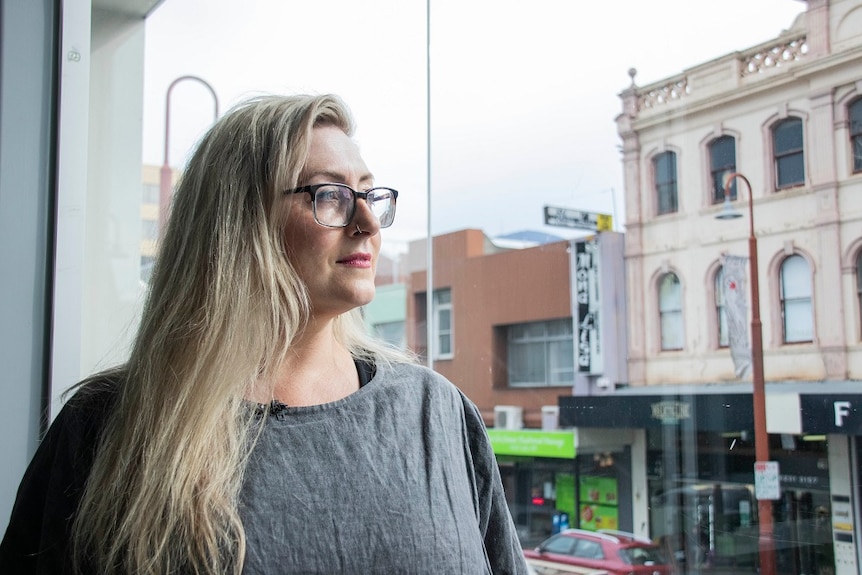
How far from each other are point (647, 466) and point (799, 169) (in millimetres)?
772

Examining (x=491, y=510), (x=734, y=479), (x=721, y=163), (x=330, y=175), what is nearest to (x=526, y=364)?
(x=721, y=163)

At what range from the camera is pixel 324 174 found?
85cm

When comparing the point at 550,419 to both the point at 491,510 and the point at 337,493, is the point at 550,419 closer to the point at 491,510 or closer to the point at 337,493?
the point at 491,510

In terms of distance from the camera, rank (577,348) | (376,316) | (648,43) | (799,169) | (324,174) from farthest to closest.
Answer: (376,316) < (577,348) < (648,43) < (799,169) < (324,174)

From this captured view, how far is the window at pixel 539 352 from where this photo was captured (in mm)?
2678

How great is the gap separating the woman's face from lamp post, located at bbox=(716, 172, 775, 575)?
98 centimetres

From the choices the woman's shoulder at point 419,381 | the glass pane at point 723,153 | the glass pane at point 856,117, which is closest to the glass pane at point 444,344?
the glass pane at point 723,153

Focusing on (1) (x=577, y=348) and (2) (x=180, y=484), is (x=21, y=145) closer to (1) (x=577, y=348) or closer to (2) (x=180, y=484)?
(2) (x=180, y=484)

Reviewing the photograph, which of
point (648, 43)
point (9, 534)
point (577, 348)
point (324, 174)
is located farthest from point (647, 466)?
point (9, 534)

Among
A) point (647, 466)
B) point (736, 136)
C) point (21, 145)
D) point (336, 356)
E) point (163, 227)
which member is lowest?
point (647, 466)

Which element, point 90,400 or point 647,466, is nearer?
point 90,400

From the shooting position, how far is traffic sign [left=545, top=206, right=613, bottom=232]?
245cm

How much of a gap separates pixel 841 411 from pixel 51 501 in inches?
46.5

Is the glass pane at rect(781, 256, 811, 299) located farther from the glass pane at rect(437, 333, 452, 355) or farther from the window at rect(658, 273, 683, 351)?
the glass pane at rect(437, 333, 452, 355)
